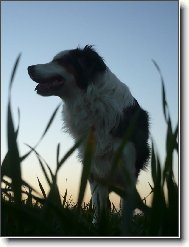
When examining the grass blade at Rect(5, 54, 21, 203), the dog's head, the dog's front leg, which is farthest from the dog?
the grass blade at Rect(5, 54, 21, 203)

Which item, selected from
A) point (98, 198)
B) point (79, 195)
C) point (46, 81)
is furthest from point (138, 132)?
point (79, 195)

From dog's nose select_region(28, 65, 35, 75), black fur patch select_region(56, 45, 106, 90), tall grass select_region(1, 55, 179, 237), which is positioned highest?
black fur patch select_region(56, 45, 106, 90)

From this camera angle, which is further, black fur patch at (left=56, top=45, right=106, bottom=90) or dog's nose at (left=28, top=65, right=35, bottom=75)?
black fur patch at (left=56, top=45, right=106, bottom=90)

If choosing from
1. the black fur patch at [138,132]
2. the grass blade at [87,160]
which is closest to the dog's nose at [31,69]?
the black fur patch at [138,132]

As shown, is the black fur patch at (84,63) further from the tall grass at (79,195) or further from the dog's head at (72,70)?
the tall grass at (79,195)

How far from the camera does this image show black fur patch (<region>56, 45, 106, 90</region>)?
310 centimetres

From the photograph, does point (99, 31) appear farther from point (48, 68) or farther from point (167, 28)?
point (48, 68)

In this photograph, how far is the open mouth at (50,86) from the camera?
2771 mm

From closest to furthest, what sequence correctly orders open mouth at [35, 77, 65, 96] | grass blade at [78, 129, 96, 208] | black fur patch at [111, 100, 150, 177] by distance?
grass blade at [78, 129, 96, 208]
open mouth at [35, 77, 65, 96]
black fur patch at [111, 100, 150, 177]

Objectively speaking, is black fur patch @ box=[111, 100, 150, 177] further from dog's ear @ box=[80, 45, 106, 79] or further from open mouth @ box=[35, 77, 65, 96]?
open mouth @ box=[35, 77, 65, 96]

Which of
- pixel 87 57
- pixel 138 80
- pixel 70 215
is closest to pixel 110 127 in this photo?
pixel 87 57

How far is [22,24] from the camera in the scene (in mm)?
2326

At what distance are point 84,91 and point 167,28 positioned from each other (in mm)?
1027

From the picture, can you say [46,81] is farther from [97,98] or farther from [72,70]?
[97,98]
